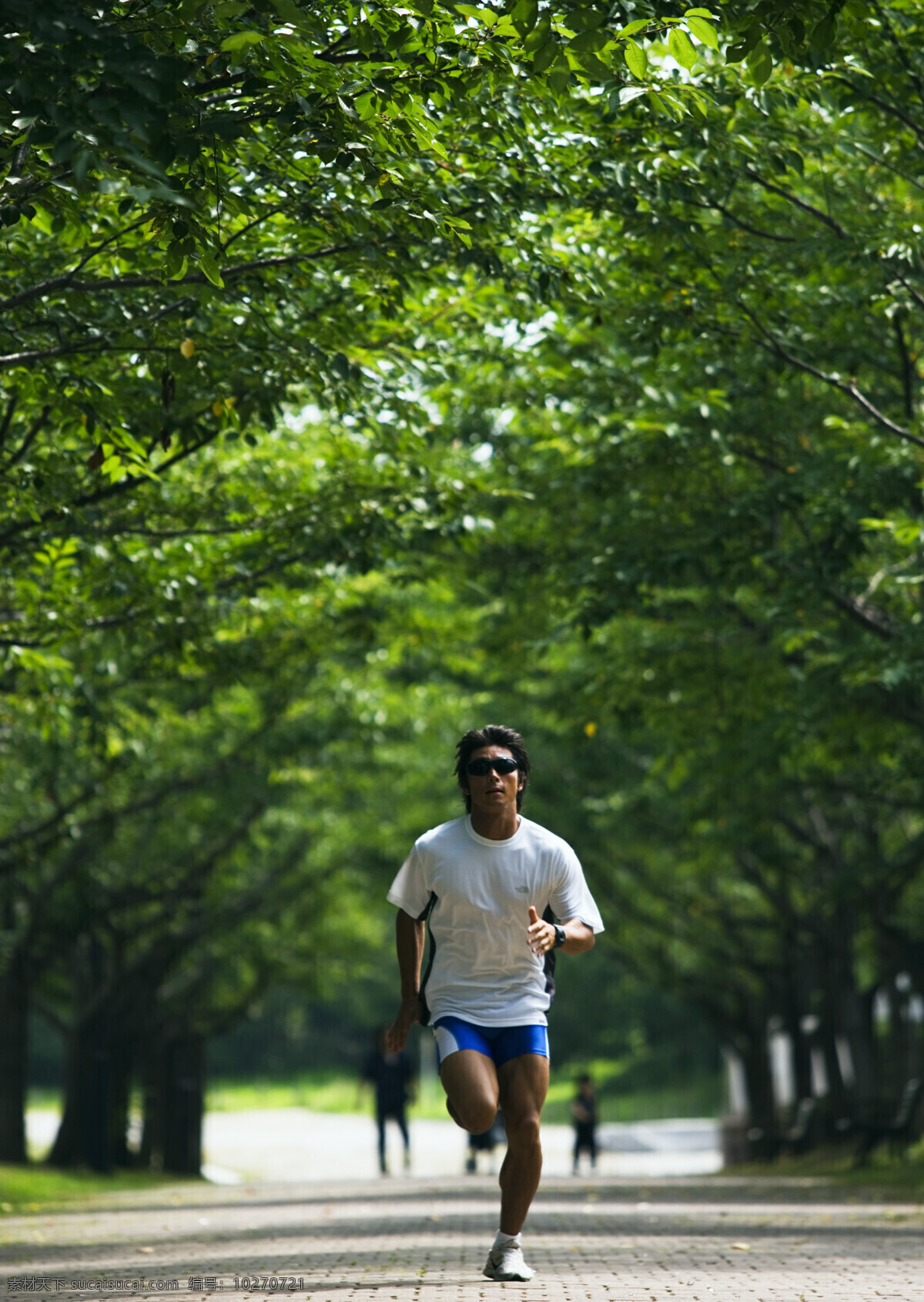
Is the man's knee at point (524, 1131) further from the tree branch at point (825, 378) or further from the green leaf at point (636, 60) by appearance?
the tree branch at point (825, 378)

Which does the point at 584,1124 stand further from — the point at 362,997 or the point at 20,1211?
the point at 362,997

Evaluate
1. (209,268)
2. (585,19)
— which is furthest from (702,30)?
(209,268)

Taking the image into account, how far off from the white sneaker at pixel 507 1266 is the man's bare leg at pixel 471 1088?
1.83 feet

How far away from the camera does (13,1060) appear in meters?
23.9

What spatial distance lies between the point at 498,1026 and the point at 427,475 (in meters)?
6.93

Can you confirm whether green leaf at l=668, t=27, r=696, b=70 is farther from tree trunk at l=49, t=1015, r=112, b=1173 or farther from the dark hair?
tree trunk at l=49, t=1015, r=112, b=1173

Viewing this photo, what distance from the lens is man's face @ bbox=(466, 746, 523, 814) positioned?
638cm

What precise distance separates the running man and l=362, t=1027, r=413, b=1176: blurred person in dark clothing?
14726 millimetres

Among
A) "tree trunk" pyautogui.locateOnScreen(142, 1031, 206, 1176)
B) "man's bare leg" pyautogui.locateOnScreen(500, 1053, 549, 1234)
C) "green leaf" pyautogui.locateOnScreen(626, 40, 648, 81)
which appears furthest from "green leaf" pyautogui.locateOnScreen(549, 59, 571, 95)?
"tree trunk" pyautogui.locateOnScreen(142, 1031, 206, 1176)

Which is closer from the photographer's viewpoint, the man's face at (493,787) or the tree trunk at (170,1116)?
the man's face at (493,787)

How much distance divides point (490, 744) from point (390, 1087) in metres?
15.6

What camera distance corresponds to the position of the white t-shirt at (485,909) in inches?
249

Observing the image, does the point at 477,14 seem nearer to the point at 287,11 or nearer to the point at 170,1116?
the point at 287,11

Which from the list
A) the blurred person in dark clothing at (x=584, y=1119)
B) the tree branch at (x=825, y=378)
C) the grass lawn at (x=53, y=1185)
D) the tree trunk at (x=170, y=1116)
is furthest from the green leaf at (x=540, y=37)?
the tree trunk at (x=170, y=1116)
